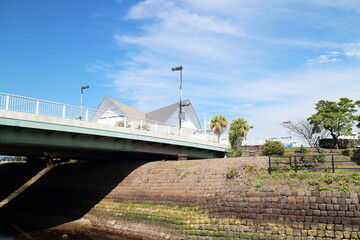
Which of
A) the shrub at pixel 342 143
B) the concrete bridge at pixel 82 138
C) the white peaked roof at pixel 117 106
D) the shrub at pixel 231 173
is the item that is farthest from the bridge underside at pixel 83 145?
the white peaked roof at pixel 117 106

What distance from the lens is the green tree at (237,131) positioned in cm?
3544

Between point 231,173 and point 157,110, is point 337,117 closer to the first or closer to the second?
point 231,173

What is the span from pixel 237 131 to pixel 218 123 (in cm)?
594

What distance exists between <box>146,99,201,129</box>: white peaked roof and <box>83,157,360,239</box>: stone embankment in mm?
30296

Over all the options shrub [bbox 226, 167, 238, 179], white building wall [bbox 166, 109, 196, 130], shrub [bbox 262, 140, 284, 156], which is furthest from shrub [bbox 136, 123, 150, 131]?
white building wall [bbox 166, 109, 196, 130]

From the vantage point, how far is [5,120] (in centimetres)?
1628

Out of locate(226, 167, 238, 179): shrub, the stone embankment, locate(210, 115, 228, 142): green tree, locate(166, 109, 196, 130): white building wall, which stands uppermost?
locate(166, 109, 196, 130): white building wall

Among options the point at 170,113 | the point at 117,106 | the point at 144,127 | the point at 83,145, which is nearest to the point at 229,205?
the point at 83,145

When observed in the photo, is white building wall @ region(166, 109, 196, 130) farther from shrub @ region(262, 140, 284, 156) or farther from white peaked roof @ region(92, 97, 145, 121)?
shrub @ region(262, 140, 284, 156)

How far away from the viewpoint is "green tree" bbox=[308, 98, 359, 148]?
100.0 ft

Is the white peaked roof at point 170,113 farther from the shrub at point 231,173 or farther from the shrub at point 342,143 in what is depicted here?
the shrub at point 231,173

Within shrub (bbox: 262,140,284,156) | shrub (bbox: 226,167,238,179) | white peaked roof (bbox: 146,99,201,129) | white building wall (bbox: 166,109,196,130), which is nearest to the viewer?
shrub (bbox: 226,167,238,179)

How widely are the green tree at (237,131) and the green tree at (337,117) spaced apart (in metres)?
8.46

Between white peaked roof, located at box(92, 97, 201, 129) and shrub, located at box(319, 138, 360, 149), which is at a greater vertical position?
white peaked roof, located at box(92, 97, 201, 129)
